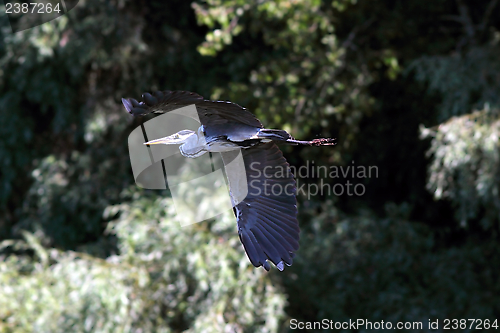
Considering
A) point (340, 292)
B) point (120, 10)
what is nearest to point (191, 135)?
point (340, 292)

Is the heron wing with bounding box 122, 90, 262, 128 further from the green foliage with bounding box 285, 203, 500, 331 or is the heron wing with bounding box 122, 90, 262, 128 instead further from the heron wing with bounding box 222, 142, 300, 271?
the green foliage with bounding box 285, 203, 500, 331

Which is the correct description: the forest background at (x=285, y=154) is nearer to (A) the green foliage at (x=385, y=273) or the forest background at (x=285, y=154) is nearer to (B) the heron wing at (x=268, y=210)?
(A) the green foliage at (x=385, y=273)

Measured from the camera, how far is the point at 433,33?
19.5 ft

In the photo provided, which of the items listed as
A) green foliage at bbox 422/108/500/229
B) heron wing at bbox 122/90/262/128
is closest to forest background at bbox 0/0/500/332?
green foliage at bbox 422/108/500/229

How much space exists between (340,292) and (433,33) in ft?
8.08

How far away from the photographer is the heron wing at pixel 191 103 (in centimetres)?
235

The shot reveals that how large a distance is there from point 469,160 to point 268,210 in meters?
2.15

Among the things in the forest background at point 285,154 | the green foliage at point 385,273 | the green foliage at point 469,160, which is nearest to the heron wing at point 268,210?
the forest background at point 285,154

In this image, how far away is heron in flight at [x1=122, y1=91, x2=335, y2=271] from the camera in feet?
8.23

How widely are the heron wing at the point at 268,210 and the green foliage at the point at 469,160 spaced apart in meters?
1.77

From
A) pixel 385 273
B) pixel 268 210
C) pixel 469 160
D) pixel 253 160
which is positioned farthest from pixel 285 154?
pixel 268 210

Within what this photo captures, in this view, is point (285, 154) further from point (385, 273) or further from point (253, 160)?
point (253, 160)

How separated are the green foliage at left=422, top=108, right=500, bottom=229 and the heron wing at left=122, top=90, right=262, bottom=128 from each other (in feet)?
7.10

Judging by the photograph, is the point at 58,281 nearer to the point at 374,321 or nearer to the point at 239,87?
the point at 239,87
